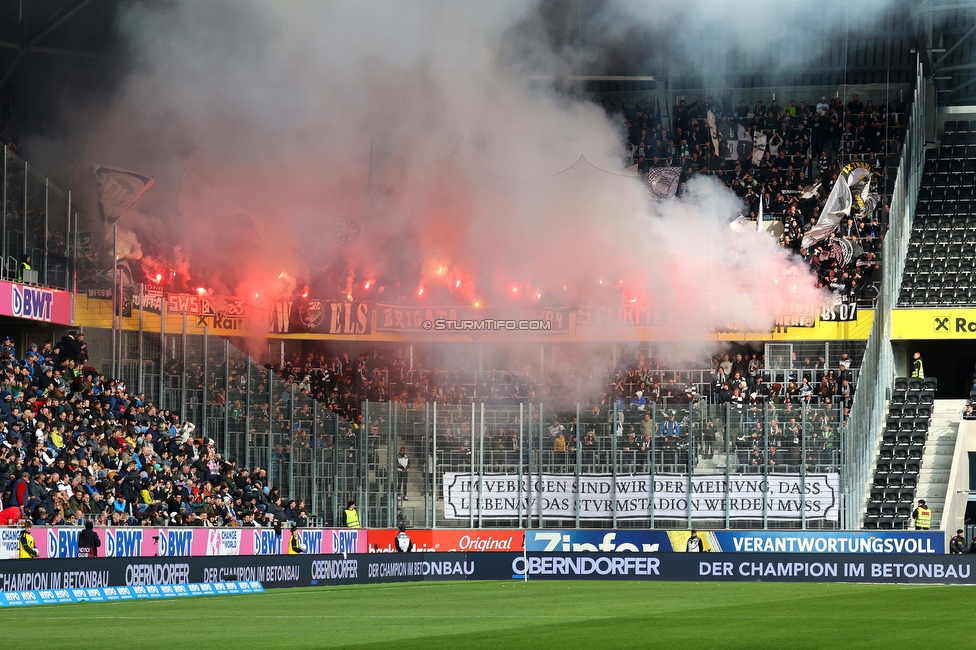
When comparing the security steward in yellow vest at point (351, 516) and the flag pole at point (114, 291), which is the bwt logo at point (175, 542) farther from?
the flag pole at point (114, 291)

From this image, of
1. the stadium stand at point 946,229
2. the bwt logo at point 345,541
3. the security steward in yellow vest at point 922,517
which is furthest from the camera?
the stadium stand at point 946,229

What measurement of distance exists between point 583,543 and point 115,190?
43.8ft

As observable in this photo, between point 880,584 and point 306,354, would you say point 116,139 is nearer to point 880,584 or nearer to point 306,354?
point 306,354

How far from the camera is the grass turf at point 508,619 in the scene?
41.8ft

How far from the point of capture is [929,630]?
45.8ft

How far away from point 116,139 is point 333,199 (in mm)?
5554

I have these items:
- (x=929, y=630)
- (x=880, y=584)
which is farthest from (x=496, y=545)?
(x=929, y=630)

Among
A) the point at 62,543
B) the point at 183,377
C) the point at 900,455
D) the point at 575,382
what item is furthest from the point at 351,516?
the point at 900,455

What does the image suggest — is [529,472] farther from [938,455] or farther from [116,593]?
[116,593]

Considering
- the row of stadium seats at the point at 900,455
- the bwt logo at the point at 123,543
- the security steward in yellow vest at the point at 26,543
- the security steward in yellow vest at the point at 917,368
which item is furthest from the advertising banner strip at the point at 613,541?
the security steward in yellow vest at the point at 26,543

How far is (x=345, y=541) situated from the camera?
2925cm

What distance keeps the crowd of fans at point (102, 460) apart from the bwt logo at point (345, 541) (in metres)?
0.79

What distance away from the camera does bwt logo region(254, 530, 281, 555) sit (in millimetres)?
26859

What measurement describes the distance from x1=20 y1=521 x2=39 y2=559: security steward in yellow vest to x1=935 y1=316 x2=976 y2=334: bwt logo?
23.8 meters
